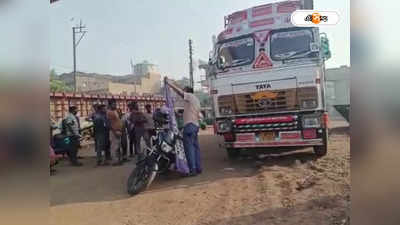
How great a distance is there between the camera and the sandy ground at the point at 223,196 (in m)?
3.36

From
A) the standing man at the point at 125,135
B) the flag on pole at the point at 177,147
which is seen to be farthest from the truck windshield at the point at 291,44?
the standing man at the point at 125,135

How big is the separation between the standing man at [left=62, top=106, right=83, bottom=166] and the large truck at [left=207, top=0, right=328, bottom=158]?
297 centimetres

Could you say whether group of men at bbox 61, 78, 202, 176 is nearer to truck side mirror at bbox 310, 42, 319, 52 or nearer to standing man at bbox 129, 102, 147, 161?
standing man at bbox 129, 102, 147, 161

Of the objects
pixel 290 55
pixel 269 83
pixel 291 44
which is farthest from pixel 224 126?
pixel 291 44

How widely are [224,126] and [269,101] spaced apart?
889mm

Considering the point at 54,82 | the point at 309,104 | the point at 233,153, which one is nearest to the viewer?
the point at 54,82

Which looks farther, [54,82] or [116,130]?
[116,130]

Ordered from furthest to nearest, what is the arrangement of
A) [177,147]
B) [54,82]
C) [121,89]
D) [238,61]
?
[121,89]
[238,61]
[177,147]
[54,82]

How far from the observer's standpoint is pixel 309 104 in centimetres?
528

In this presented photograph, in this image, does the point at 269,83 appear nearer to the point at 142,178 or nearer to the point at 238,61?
the point at 238,61

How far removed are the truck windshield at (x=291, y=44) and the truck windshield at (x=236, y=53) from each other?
1.34ft
